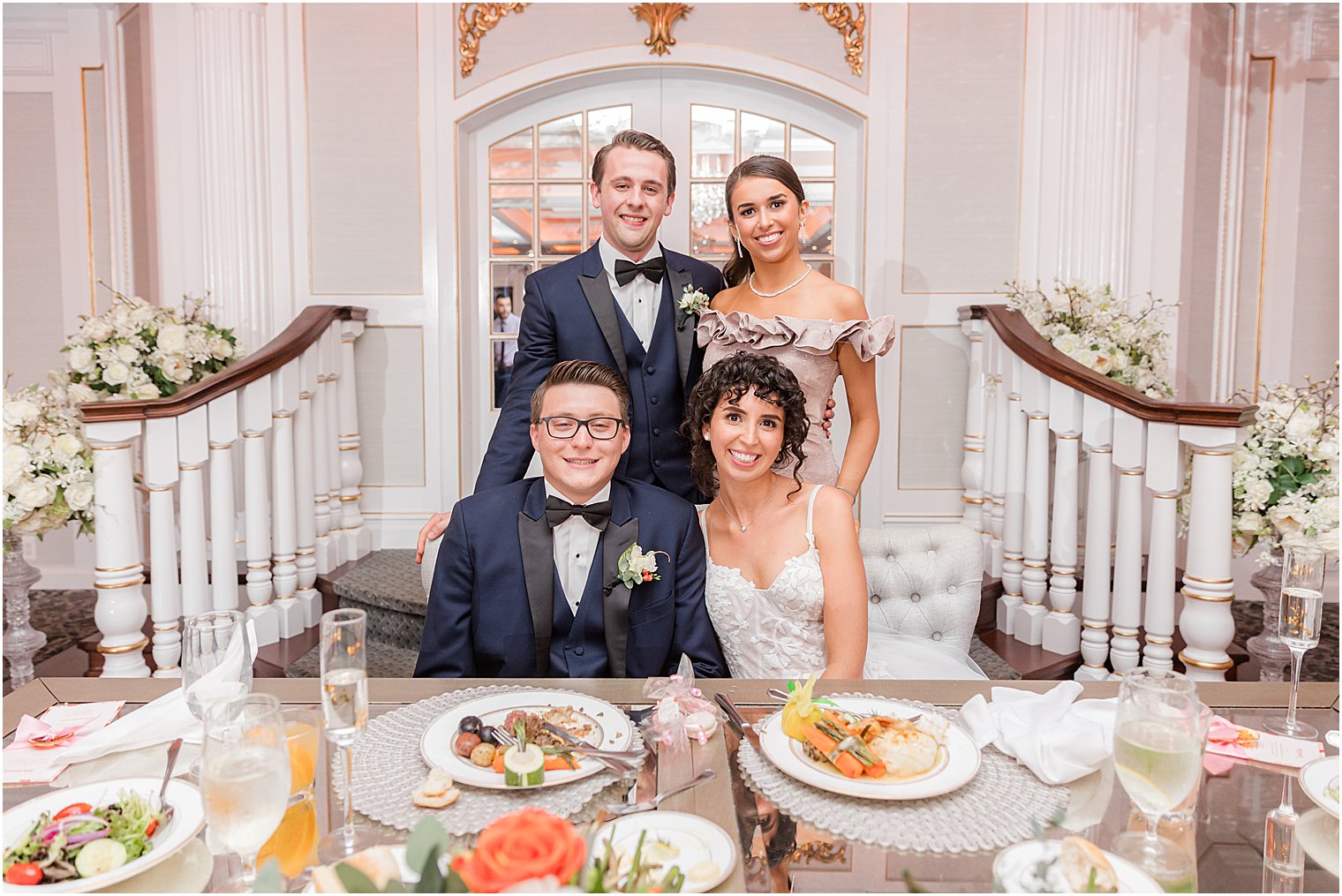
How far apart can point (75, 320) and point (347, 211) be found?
1740 mm

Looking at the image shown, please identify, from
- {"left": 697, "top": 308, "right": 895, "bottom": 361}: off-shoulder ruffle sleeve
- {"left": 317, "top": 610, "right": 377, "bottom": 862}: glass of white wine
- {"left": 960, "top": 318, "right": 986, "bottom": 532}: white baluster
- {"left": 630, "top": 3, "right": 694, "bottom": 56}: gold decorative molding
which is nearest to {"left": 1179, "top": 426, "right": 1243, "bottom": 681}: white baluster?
{"left": 697, "top": 308, "right": 895, "bottom": 361}: off-shoulder ruffle sleeve

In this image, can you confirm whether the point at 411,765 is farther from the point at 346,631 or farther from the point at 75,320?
the point at 75,320

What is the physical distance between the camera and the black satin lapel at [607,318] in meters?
2.72

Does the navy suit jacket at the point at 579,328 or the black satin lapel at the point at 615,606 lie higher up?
the navy suit jacket at the point at 579,328

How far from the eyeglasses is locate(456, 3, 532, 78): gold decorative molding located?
3017mm

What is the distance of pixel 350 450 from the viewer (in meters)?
4.39

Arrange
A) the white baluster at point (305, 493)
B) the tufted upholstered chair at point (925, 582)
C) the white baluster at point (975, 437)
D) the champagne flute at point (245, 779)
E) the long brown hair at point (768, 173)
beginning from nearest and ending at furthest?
the champagne flute at point (245, 779) < the tufted upholstered chair at point (925, 582) < the long brown hair at point (768, 173) < the white baluster at point (305, 493) < the white baluster at point (975, 437)

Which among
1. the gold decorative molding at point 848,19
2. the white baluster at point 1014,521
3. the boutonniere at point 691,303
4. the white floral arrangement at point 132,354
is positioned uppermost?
the gold decorative molding at point 848,19

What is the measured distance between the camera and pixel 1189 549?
9.12 feet

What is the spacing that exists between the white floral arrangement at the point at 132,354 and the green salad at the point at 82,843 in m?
2.86

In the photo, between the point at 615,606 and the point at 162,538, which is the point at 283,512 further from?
the point at 615,606

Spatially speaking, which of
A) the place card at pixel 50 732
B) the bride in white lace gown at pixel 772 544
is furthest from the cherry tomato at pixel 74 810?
the bride in white lace gown at pixel 772 544

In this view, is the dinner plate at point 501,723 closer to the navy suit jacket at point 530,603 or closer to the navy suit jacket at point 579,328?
the navy suit jacket at point 530,603

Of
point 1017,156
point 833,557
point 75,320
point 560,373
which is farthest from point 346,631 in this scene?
point 75,320
